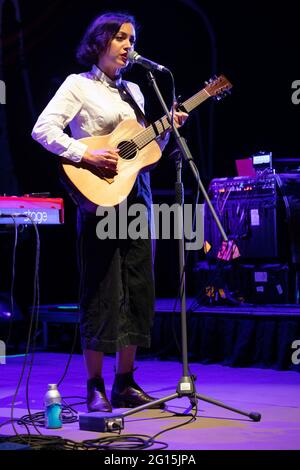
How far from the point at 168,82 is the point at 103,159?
12.8 ft

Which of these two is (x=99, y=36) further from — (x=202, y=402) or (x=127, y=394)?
(x=202, y=402)

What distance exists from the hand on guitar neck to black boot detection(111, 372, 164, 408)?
3.36 feet

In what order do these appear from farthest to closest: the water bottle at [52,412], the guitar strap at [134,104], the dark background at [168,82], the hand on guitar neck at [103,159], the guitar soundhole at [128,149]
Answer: the dark background at [168,82] < the guitar strap at [134,104] < the guitar soundhole at [128,149] < the hand on guitar neck at [103,159] < the water bottle at [52,412]

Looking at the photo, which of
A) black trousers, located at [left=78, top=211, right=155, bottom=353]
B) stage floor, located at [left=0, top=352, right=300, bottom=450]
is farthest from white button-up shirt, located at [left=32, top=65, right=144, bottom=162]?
stage floor, located at [left=0, top=352, right=300, bottom=450]

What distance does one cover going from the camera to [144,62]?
3406 millimetres

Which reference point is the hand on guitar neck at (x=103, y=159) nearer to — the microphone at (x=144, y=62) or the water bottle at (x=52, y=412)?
the microphone at (x=144, y=62)

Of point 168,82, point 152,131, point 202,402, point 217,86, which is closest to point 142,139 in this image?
point 152,131

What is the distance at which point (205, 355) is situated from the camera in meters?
5.54

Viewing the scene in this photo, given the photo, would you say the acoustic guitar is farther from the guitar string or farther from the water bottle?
the water bottle

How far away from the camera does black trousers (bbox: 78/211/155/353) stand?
3.62 metres

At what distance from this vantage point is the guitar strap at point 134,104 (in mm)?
3750

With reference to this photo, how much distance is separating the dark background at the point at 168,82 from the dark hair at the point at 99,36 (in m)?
2.81

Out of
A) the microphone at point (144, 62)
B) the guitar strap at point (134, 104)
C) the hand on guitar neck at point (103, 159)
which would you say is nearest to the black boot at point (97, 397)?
the hand on guitar neck at point (103, 159)
